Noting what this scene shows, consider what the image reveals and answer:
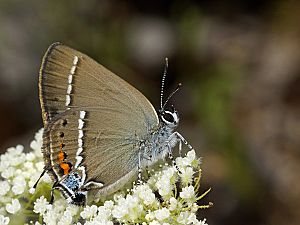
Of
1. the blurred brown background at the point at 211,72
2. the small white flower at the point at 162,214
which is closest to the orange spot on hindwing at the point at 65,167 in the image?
the small white flower at the point at 162,214

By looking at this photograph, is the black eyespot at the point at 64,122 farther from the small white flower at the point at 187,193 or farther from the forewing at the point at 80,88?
the small white flower at the point at 187,193

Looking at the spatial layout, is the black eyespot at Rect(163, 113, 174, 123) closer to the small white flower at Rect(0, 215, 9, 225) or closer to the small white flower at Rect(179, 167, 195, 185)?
the small white flower at Rect(179, 167, 195, 185)

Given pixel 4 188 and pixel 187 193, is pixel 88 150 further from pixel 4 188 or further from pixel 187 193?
pixel 187 193

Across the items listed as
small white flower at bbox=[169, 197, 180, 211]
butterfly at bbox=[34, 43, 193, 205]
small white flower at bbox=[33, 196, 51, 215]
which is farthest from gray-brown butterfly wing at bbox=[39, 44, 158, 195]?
small white flower at bbox=[169, 197, 180, 211]

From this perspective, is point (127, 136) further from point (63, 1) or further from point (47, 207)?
point (63, 1)

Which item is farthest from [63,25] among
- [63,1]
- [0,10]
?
[0,10]

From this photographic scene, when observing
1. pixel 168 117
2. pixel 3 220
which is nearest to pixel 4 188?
pixel 3 220
